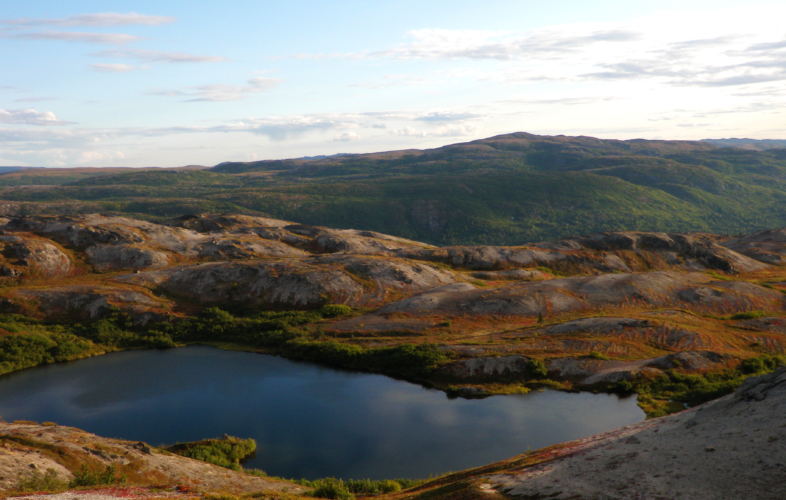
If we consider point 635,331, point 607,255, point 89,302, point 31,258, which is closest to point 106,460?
point 89,302

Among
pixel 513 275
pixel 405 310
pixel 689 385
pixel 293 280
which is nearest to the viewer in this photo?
pixel 689 385

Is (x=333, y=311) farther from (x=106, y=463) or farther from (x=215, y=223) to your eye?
(x=215, y=223)

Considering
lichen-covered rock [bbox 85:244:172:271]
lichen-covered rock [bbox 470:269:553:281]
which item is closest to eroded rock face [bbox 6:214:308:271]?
lichen-covered rock [bbox 85:244:172:271]

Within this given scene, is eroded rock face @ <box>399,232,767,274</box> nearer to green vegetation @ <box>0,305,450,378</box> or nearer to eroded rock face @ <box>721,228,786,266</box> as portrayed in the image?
eroded rock face @ <box>721,228,786,266</box>

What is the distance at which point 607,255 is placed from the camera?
114 m

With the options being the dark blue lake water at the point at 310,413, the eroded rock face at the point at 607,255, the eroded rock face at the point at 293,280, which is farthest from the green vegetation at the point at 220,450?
the eroded rock face at the point at 607,255

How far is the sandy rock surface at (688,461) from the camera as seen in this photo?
20172 millimetres

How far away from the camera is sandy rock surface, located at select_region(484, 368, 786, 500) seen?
20.2 meters

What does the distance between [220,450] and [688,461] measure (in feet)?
110

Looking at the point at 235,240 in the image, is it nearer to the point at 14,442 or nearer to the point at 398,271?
the point at 398,271

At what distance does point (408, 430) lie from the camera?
44.6m

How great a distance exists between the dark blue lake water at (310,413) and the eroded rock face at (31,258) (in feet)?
108

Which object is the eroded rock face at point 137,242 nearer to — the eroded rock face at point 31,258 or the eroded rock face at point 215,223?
the eroded rock face at point 31,258

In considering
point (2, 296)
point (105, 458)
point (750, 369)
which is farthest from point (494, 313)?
point (2, 296)
